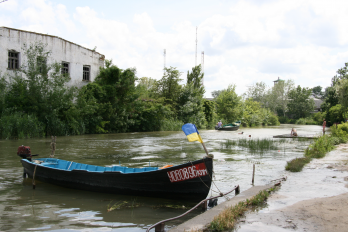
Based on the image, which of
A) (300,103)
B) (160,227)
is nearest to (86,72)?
(160,227)

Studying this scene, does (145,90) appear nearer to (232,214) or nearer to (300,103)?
(232,214)

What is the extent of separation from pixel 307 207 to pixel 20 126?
2364 centimetres

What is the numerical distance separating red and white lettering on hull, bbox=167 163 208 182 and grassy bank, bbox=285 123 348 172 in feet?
17.9

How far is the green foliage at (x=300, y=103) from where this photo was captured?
8024 centimetres

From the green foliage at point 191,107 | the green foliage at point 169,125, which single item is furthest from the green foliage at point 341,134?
the green foliage at point 191,107

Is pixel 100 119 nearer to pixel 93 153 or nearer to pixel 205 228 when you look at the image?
pixel 93 153

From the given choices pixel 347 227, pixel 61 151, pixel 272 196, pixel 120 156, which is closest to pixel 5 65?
pixel 61 151

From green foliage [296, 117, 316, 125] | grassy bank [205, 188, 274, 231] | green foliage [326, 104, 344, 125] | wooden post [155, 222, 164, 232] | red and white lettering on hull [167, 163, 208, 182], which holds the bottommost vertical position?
wooden post [155, 222, 164, 232]

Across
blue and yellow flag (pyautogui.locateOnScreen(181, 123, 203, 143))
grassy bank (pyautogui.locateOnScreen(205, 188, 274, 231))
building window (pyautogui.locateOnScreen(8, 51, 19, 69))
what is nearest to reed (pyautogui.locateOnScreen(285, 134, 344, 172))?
grassy bank (pyautogui.locateOnScreen(205, 188, 274, 231))

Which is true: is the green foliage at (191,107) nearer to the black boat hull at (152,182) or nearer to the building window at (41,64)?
the building window at (41,64)

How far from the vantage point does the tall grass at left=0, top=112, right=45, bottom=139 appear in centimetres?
2305

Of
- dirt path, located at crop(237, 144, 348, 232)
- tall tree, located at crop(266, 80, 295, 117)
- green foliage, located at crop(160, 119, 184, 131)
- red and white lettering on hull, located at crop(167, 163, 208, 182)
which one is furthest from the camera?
tall tree, located at crop(266, 80, 295, 117)

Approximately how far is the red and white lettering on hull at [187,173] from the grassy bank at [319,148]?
17.9 ft

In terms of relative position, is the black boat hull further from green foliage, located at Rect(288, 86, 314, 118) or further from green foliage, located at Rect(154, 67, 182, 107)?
green foliage, located at Rect(288, 86, 314, 118)
